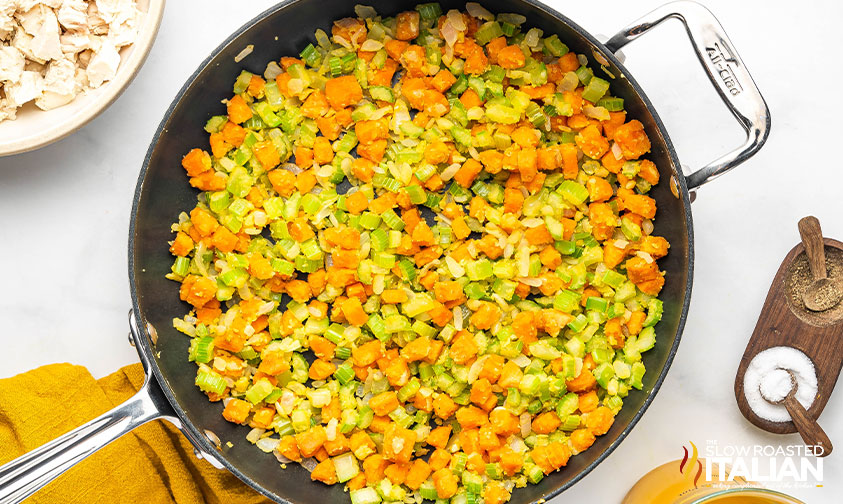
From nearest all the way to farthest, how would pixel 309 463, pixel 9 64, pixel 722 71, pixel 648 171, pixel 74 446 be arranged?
pixel 74 446 → pixel 722 71 → pixel 9 64 → pixel 648 171 → pixel 309 463

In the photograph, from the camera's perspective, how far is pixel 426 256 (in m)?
2.05

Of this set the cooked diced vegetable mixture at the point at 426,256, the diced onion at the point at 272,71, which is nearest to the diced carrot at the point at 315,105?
the cooked diced vegetable mixture at the point at 426,256

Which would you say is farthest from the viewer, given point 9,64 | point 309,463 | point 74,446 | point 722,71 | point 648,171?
point 309,463

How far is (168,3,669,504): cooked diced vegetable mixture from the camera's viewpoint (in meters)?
2.00

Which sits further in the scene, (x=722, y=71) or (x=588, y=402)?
(x=588, y=402)

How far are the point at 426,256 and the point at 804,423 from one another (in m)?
1.19

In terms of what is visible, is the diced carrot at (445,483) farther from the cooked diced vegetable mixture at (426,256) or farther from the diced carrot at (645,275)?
the diced carrot at (645,275)

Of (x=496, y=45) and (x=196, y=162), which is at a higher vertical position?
(x=496, y=45)

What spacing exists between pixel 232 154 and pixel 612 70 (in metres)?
1.10

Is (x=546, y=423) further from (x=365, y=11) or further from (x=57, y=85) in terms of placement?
(x=57, y=85)

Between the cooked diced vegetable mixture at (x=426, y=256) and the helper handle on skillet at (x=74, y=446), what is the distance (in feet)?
0.76

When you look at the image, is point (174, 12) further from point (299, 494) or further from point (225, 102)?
point (299, 494)

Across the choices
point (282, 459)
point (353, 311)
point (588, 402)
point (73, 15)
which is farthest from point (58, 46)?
point (588, 402)

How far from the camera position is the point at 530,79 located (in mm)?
2021
